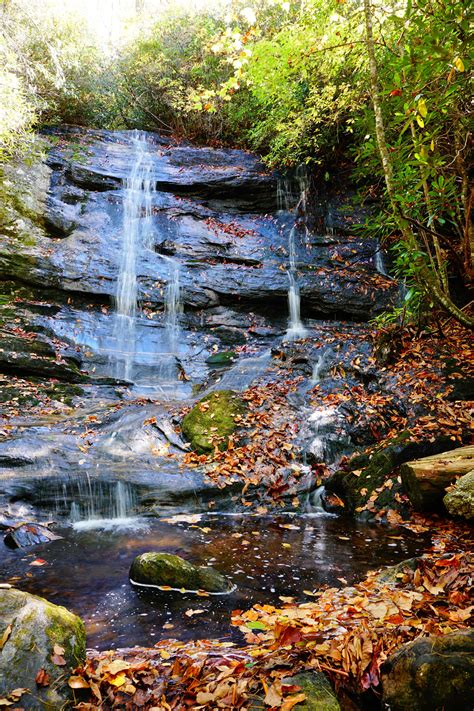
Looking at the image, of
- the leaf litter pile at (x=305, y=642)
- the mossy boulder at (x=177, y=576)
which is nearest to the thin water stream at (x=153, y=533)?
the mossy boulder at (x=177, y=576)

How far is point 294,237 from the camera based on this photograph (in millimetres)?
13477

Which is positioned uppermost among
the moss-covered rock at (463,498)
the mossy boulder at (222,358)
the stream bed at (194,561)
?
the mossy boulder at (222,358)

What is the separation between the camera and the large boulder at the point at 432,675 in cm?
180

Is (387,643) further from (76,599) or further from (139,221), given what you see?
(139,221)

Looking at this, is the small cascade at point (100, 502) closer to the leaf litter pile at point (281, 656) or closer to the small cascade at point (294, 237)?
the leaf litter pile at point (281, 656)

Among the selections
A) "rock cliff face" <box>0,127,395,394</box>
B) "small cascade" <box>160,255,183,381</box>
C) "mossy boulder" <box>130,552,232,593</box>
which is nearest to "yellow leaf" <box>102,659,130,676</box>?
"mossy boulder" <box>130,552,232,593</box>

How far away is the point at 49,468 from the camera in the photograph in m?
6.06

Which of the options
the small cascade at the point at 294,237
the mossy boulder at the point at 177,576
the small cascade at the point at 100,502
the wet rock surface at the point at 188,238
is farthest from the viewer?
the small cascade at the point at 294,237

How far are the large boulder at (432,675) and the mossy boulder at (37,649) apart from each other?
5.15ft

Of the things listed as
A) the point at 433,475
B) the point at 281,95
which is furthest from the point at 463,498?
the point at 281,95

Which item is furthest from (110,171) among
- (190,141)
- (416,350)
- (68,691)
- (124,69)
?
(68,691)

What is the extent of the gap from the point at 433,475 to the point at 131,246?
35.4 ft

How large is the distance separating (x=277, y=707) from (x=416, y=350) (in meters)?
6.90

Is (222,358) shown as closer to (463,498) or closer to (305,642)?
(463,498)
